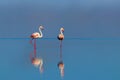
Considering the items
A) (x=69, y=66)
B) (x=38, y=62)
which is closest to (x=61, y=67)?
(x=69, y=66)

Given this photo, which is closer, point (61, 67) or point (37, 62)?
point (61, 67)

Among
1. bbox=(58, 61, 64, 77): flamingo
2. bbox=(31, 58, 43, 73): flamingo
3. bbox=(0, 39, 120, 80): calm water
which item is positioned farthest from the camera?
bbox=(31, 58, 43, 73): flamingo

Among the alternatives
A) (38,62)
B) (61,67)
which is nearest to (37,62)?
(38,62)

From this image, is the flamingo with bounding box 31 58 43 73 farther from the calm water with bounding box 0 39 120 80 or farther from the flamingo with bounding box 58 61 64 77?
the flamingo with bounding box 58 61 64 77

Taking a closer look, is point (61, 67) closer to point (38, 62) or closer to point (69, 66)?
point (69, 66)

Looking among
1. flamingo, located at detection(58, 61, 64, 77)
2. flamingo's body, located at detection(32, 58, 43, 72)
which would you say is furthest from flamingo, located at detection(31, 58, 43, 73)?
flamingo, located at detection(58, 61, 64, 77)

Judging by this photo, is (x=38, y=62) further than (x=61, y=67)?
Yes

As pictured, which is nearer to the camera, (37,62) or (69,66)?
(69,66)

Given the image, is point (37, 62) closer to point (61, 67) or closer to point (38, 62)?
point (38, 62)

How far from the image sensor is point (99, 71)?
6355mm

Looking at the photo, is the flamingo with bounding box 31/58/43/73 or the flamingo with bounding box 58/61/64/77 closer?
the flamingo with bounding box 58/61/64/77

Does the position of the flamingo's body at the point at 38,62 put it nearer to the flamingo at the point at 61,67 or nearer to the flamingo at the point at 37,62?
the flamingo at the point at 37,62

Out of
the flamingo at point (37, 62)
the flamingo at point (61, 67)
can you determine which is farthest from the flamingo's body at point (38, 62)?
the flamingo at point (61, 67)

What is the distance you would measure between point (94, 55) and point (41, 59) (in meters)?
1.40
